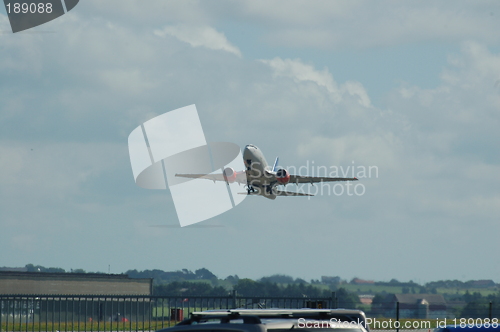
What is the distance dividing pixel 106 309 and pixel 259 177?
3919 centimetres

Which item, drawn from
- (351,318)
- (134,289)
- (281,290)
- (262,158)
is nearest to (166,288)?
(281,290)

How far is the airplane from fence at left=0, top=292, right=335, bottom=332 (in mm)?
36216

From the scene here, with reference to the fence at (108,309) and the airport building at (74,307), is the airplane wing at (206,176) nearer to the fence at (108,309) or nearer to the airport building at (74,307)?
the fence at (108,309)

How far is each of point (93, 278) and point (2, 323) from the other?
134ft

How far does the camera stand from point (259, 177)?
55.6 metres

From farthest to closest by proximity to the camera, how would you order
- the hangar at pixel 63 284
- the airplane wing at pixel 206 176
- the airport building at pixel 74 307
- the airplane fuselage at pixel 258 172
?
the airplane wing at pixel 206 176 → the airplane fuselage at pixel 258 172 → the hangar at pixel 63 284 → the airport building at pixel 74 307

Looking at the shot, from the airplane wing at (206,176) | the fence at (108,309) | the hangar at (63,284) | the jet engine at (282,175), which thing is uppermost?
the airplane wing at (206,176)

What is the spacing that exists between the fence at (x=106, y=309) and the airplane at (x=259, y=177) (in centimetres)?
3622

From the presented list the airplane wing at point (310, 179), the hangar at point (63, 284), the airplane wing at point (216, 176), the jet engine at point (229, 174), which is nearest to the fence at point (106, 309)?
the hangar at point (63, 284)

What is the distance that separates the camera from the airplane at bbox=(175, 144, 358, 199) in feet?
178

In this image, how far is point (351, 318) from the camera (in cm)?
797

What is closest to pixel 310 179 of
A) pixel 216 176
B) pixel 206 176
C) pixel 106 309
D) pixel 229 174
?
pixel 229 174

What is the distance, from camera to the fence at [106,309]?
1622cm

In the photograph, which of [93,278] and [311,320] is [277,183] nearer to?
[93,278]
